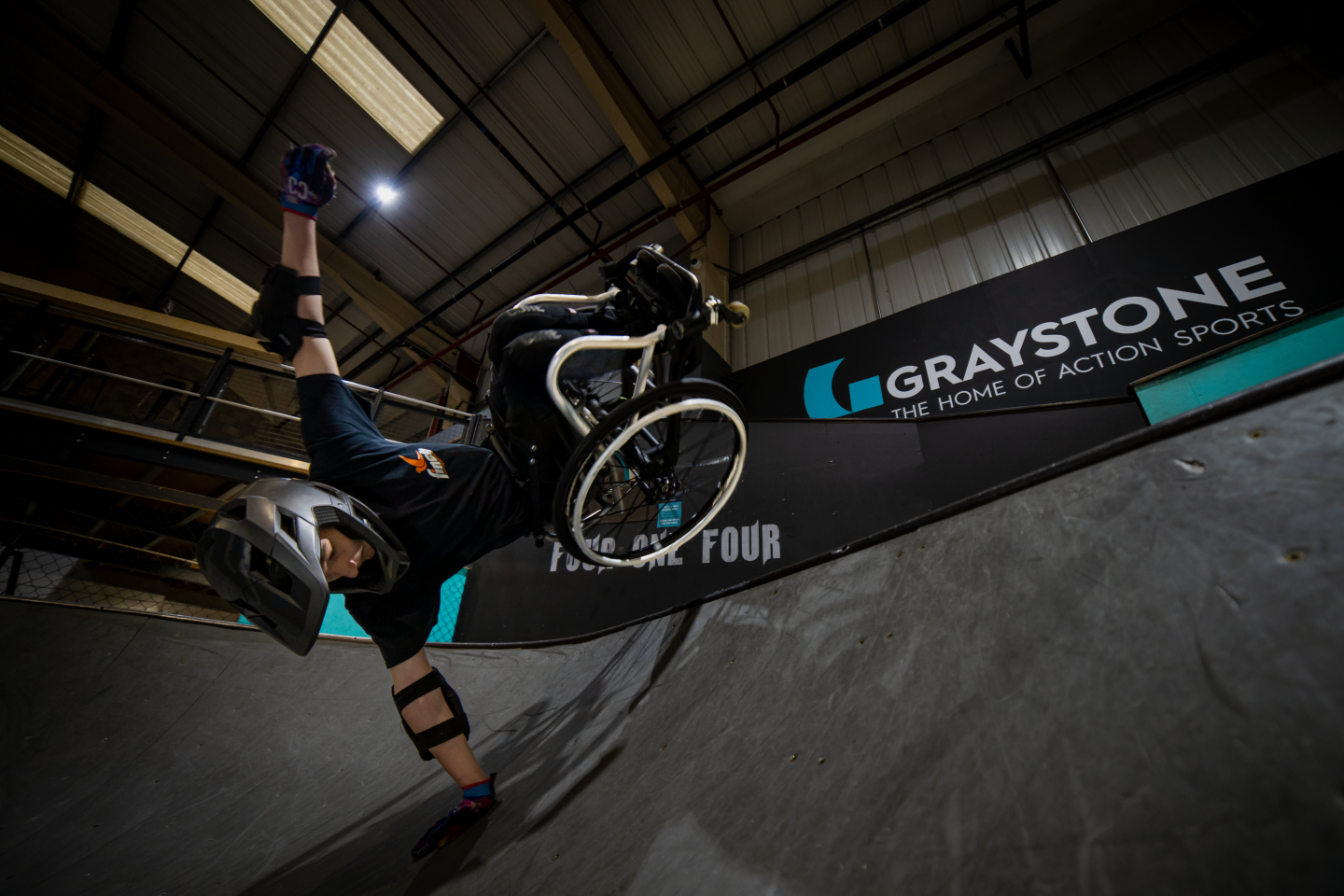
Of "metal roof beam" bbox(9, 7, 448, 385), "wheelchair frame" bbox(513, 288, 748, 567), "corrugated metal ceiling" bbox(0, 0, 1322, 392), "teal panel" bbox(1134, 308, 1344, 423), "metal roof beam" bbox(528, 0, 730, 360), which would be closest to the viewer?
"wheelchair frame" bbox(513, 288, 748, 567)

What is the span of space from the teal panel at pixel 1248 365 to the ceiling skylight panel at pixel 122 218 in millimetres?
12981

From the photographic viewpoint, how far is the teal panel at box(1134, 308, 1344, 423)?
2.24 meters

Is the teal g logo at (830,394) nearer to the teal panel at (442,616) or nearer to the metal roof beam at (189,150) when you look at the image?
the teal panel at (442,616)

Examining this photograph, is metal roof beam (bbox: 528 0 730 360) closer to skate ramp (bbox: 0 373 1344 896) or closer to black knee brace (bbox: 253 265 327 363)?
black knee brace (bbox: 253 265 327 363)

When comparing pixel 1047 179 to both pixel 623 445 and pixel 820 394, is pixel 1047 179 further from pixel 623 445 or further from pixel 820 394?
pixel 623 445

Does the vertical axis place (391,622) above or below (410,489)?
below

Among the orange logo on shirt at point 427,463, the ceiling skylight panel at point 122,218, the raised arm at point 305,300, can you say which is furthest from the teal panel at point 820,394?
the ceiling skylight panel at point 122,218

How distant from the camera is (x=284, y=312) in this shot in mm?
1822

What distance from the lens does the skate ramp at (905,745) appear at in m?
0.65

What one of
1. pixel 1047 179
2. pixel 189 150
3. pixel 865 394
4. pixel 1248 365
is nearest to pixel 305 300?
pixel 1248 365

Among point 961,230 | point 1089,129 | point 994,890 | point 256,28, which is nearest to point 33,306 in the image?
point 256,28

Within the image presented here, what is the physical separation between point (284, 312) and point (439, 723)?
1668 mm

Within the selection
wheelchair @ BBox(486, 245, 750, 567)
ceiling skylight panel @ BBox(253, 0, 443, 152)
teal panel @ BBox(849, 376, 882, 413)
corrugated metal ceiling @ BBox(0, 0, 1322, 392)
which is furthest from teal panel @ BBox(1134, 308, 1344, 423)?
ceiling skylight panel @ BBox(253, 0, 443, 152)

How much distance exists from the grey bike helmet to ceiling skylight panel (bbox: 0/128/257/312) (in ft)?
35.0
